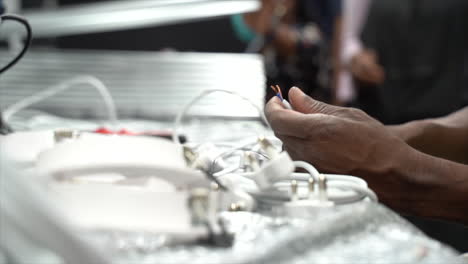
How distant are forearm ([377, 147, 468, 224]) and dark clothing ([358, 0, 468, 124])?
2.18 meters

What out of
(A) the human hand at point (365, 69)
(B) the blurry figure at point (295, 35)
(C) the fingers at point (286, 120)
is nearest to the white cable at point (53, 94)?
(C) the fingers at point (286, 120)

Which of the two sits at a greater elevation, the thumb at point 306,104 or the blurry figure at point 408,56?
the thumb at point 306,104

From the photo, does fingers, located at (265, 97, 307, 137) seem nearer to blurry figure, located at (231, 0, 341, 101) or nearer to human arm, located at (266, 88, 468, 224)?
human arm, located at (266, 88, 468, 224)

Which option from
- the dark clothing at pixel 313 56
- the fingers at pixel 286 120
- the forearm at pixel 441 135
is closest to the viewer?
the fingers at pixel 286 120

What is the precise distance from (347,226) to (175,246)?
0.48ft

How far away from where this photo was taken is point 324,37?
2.61 metres

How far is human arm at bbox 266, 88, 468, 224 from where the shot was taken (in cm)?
60

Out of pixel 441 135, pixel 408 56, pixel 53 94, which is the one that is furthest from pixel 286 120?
pixel 408 56

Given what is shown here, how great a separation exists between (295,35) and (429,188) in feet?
5.65

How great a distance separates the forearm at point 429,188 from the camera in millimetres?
641

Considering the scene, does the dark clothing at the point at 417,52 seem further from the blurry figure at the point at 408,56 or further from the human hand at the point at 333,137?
the human hand at the point at 333,137

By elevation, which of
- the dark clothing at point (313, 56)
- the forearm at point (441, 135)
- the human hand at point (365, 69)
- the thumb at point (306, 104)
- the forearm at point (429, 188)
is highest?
the thumb at point (306, 104)

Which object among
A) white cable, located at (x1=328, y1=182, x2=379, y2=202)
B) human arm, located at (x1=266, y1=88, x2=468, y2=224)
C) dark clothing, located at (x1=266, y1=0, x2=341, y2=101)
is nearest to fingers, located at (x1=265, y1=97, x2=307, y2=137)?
human arm, located at (x1=266, y1=88, x2=468, y2=224)

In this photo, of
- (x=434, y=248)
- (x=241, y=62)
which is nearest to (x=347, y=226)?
(x=434, y=248)
